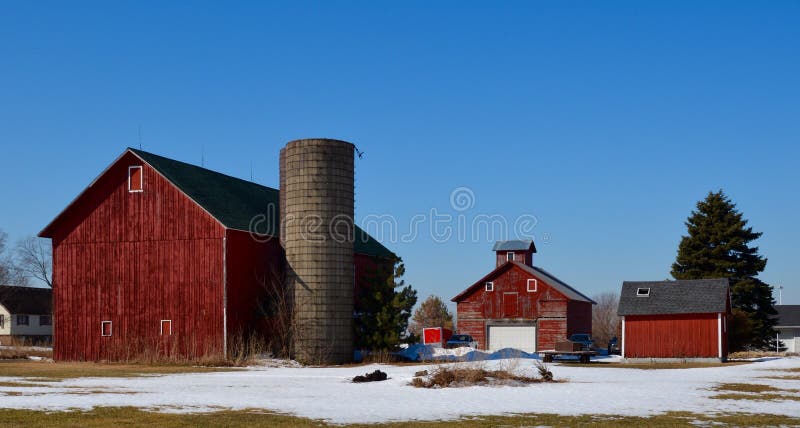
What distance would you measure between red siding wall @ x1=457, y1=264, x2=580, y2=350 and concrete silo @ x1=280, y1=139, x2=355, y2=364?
836 inches

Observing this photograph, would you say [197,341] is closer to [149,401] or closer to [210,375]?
[210,375]

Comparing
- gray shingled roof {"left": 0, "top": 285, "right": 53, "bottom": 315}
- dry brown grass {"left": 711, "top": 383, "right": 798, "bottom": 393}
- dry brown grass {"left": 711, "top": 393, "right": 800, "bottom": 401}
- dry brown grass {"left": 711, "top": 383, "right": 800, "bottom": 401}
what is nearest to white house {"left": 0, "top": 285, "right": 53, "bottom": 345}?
gray shingled roof {"left": 0, "top": 285, "right": 53, "bottom": 315}

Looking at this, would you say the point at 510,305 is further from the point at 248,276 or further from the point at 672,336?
the point at 248,276

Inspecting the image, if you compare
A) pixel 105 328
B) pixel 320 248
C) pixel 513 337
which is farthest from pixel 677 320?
pixel 105 328

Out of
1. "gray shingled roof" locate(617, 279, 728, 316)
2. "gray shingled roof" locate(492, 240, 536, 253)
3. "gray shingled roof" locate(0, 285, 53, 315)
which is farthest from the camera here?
"gray shingled roof" locate(0, 285, 53, 315)

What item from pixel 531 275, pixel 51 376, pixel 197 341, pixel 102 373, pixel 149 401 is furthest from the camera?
pixel 531 275

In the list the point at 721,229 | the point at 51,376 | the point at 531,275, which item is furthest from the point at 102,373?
the point at 721,229

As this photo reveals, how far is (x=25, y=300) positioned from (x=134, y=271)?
2078 inches

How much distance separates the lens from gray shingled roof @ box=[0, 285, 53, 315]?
8725 centimetres

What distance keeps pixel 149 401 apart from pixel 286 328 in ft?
70.7

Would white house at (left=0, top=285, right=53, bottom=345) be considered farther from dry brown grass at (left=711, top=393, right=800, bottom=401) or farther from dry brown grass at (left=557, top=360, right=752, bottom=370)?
dry brown grass at (left=711, top=393, right=800, bottom=401)

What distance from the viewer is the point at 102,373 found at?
32.4m

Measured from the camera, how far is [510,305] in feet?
202

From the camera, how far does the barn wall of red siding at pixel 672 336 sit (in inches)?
1881
